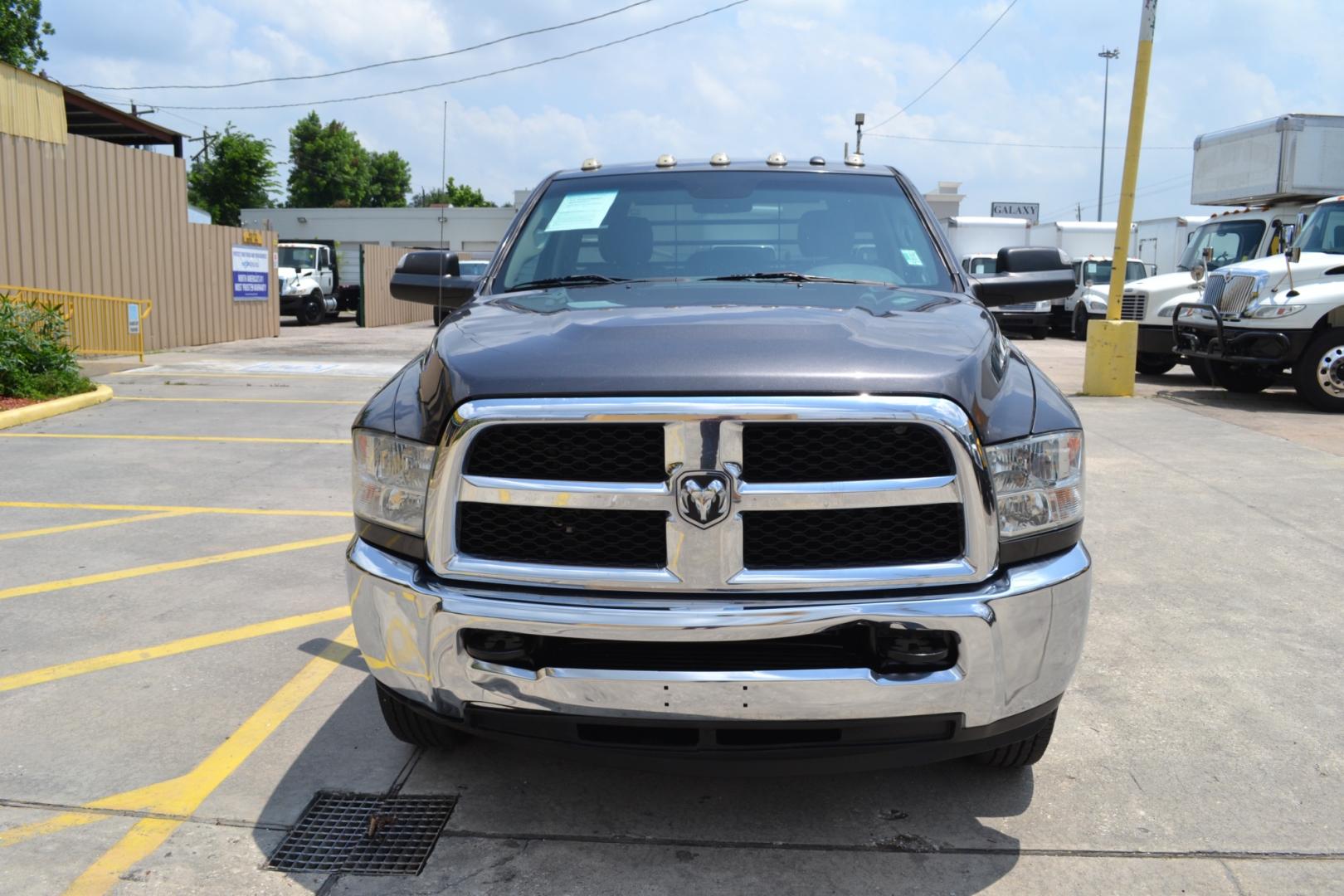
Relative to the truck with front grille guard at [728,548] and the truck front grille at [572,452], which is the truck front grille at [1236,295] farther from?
the truck front grille at [572,452]

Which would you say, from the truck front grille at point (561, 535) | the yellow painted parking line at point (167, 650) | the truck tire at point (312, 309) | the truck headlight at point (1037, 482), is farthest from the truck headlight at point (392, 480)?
the truck tire at point (312, 309)

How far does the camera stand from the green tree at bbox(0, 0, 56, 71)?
4291 centimetres

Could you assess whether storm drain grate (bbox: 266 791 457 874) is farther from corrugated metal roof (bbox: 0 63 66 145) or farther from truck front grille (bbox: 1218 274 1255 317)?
corrugated metal roof (bbox: 0 63 66 145)

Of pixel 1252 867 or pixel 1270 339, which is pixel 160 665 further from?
pixel 1270 339

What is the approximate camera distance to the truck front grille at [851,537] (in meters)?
2.66

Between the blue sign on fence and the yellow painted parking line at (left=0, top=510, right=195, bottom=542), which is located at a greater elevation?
the blue sign on fence

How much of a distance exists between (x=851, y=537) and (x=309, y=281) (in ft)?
92.7

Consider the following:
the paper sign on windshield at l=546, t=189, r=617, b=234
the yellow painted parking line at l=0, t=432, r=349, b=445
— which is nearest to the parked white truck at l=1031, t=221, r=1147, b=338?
the yellow painted parking line at l=0, t=432, r=349, b=445

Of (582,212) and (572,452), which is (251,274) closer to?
(582,212)

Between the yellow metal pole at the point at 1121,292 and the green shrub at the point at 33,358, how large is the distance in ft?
36.4

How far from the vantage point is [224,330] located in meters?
21.5

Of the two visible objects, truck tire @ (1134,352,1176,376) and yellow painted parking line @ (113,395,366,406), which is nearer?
yellow painted parking line @ (113,395,366,406)

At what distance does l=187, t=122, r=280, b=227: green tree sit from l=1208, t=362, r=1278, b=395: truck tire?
58325 millimetres

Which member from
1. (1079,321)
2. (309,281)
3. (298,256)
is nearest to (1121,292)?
(1079,321)
